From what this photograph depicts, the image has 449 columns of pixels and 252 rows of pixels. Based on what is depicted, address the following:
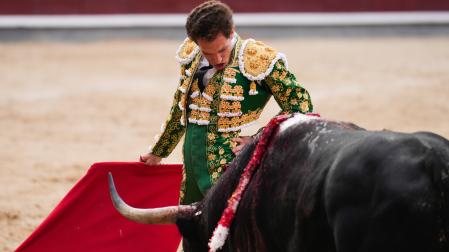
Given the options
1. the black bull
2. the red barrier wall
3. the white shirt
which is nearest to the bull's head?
the black bull

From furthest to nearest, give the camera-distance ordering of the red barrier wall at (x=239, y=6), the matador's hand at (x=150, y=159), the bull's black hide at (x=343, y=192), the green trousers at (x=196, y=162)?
the red barrier wall at (x=239, y=6)
the matador's hand at (x=150, y=159)
the green trousers at (x=196, y=162)
the bull's black hide at (x=343, y=192)

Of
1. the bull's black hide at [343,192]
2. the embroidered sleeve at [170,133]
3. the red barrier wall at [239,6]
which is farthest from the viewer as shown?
the red barrier wall at [239,6]

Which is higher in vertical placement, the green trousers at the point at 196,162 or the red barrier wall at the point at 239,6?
the green trousers at the point at 196,162

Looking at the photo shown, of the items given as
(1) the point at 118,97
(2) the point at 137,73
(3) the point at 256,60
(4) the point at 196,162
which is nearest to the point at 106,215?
(4) the point at 196,162

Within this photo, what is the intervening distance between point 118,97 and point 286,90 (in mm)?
5968

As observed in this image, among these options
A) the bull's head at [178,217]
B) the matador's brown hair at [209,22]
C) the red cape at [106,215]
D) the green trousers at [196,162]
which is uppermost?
the matador's brown hair at [209,22]

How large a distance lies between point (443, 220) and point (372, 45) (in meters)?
10.4

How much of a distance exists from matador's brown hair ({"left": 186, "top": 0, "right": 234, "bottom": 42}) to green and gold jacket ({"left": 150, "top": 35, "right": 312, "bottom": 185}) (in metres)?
0.20

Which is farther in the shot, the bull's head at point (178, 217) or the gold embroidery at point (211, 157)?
the gold embroidery at point (211, 157)

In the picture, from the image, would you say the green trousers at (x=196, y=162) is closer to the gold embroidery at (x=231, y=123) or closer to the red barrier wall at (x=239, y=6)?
the gold embroidery at (x=231, y=123)

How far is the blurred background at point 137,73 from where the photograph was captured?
20.9 ft

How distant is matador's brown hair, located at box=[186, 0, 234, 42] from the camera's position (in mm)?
2727

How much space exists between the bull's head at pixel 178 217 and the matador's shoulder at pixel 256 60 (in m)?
0.49

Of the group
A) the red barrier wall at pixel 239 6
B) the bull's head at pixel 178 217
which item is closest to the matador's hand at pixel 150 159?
the bull's head at pixel 178 217
